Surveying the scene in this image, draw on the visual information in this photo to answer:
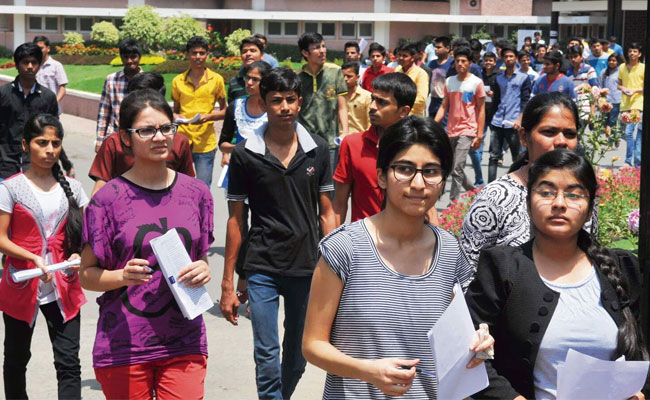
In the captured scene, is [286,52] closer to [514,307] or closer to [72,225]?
[72,225]

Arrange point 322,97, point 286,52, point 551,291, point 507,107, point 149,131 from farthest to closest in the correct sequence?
point 286,52
point 507,107
point 322,97
point 149,131
point 551,291

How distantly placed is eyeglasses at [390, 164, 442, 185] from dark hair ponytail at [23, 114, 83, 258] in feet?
9.02

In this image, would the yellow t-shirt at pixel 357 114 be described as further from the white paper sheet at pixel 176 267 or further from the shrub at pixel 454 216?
the white paper sheet at pixel 176 267

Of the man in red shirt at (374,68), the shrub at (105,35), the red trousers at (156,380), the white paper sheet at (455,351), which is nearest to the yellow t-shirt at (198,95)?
the man in red shirt at (374,68)

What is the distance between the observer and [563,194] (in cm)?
348

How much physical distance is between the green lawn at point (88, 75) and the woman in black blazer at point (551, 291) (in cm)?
2539

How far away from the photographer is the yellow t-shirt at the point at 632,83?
17391mm

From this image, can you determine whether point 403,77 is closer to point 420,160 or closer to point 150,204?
point 150,204

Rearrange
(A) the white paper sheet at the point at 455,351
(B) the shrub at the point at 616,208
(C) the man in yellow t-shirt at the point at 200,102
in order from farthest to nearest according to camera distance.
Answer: (C) the man in yellow t-shirt at the point at 200,102 → (B) the shrub at the point at 616,208 → (A) the white paper sheet at the point at 455,351

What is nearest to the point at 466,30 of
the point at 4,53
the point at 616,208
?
the point at 4,53

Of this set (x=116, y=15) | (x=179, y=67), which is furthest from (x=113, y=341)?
(x=116, y=15)

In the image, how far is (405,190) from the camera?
3.47 metres

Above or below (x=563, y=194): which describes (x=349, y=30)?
above

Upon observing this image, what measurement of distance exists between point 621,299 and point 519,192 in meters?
0.82
